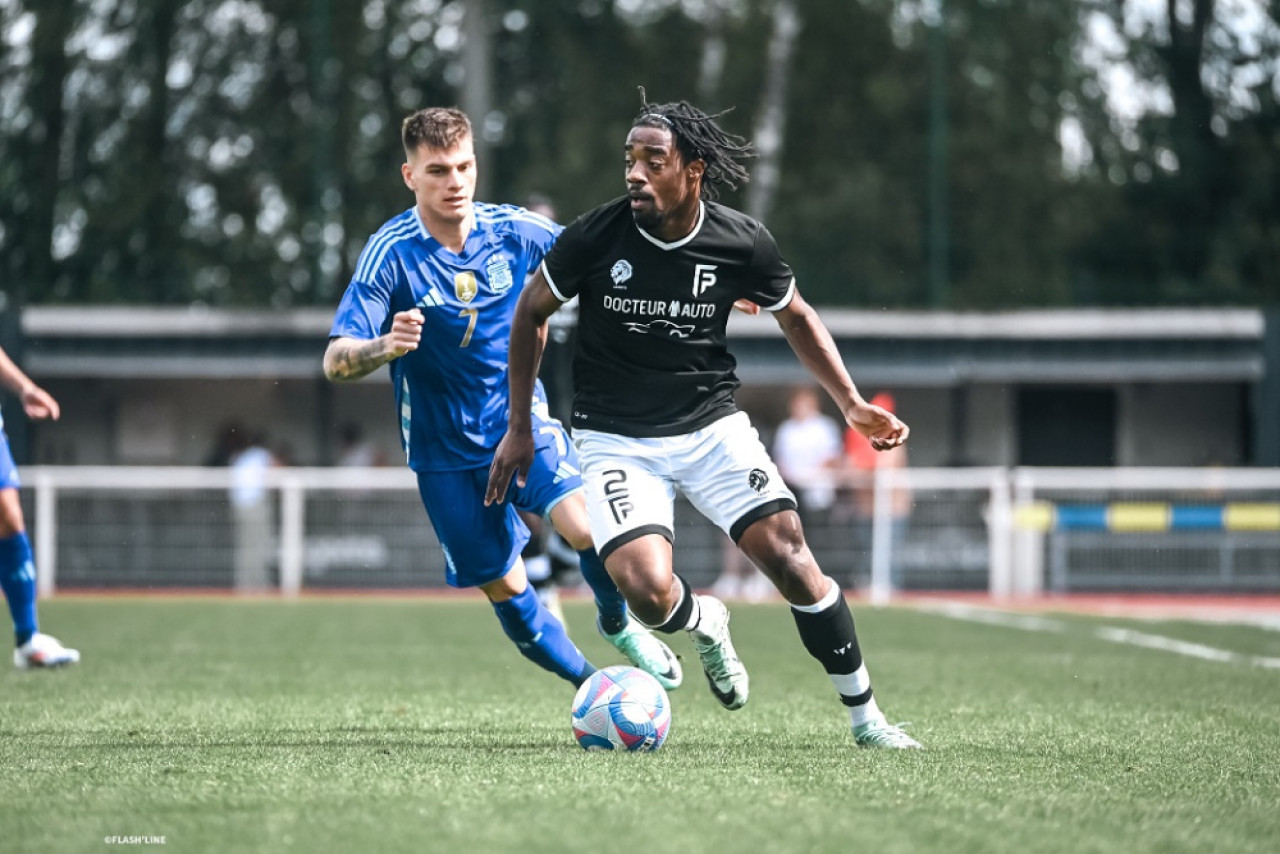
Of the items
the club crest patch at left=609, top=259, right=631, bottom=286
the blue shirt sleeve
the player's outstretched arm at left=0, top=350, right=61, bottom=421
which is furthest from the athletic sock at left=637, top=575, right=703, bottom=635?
the player's outstretched arm at left=0, top=350, right=61, bottom=421

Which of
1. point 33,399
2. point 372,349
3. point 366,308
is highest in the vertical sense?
point 366,308

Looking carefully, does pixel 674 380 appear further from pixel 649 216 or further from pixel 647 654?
pixel 647 654

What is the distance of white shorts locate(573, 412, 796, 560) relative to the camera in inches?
256

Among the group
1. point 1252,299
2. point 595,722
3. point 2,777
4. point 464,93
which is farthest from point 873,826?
A: point 464,93

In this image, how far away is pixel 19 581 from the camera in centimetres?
949

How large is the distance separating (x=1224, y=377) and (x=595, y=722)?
68.2ft

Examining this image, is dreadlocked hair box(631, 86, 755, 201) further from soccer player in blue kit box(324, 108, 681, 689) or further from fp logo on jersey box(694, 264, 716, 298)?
soccer player in blue kit box(324, 108, 681, 689)

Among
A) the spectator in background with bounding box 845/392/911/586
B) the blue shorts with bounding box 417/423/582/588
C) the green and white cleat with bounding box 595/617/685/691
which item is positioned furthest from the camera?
the spectator in background with bounding box 845/392/911/586

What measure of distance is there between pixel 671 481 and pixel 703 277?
780mm

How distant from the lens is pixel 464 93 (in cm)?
2969

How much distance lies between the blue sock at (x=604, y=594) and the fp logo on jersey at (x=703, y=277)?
4.37ft

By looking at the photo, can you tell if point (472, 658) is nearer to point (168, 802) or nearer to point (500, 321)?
point (500, 321)

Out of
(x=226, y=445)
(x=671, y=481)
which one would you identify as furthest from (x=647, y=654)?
(x=226, y=445)

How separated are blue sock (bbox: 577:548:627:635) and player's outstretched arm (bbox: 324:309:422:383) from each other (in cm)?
139
